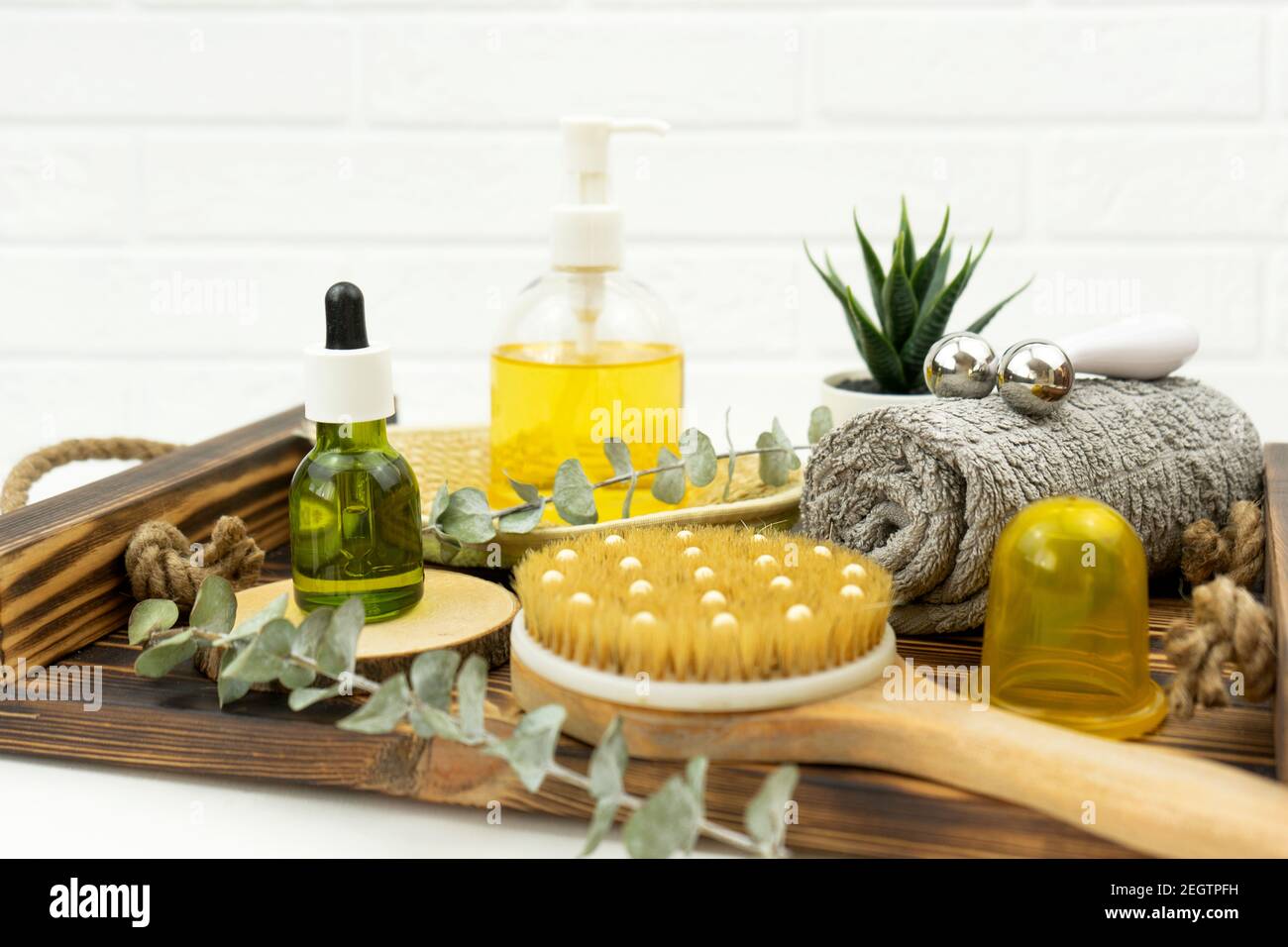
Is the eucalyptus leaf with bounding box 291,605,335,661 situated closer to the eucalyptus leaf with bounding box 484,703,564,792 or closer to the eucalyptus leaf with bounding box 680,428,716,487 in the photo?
the eucalyptus leaf with bounding box 484,703,564,792

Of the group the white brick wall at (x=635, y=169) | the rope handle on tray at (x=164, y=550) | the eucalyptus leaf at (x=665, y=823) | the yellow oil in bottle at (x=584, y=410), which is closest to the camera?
the eucalyptus leaf at (x=665, y=823)

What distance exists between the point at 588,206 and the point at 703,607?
0.29m

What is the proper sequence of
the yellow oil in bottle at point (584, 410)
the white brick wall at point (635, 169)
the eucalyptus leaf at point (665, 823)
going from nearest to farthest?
the eucalyptus leaf at point (665, 823)
the yellow oil in bottle at point (584, 410)
the white brick wall at point (635, 169)

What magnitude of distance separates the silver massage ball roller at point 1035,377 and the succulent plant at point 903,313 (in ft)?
0.37

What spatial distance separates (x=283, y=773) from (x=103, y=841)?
0.19 ft

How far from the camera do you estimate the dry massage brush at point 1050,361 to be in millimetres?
518

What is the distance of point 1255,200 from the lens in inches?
40.1

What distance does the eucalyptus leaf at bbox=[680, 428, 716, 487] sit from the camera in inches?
23.4

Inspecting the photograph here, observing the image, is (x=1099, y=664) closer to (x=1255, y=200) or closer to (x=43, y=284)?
(x=1255, y=200)

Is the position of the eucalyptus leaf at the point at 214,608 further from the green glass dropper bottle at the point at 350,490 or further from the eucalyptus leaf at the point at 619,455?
the eucalyptus leaf at the point at 619,455

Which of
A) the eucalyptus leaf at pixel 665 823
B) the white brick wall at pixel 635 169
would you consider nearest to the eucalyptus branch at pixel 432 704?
the eucalyptus leaf at pixel 665 823

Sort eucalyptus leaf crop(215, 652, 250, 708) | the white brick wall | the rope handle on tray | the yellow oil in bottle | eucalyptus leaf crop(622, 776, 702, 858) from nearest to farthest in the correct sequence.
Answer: eucalyptus leaf crop(622, 776, 702, 858) < eucalyptus leaf crop(215, 652, 250, 708) < the rope handle on tray < the yellow oil in bottle < the white brick wall

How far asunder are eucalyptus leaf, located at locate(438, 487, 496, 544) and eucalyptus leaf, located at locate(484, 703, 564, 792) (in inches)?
7.6

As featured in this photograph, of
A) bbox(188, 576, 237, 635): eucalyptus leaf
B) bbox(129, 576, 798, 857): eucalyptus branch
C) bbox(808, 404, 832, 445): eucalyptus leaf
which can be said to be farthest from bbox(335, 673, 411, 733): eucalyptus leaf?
bbox(808, 404, 832, 445): eucalyptus leaf
